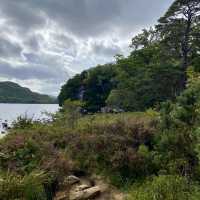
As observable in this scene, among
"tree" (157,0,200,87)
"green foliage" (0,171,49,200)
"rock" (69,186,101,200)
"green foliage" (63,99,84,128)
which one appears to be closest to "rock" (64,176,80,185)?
"rock" (69,186,101,200)

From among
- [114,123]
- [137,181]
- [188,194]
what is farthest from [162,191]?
[114,123]

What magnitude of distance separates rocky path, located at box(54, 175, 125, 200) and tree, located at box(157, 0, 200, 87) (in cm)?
1259

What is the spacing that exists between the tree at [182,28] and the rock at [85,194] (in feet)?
42.9

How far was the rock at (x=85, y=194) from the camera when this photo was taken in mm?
6562

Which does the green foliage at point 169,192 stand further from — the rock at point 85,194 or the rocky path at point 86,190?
the rock at point 85,194

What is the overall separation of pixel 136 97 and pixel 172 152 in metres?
12.8

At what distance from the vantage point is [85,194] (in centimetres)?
661

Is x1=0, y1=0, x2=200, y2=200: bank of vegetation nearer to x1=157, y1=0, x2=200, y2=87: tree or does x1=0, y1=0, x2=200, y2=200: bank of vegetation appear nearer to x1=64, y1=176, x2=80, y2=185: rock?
x1=64, y1=176, x2=80, y2=185: rock

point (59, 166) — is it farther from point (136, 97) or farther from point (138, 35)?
point (138, 35)

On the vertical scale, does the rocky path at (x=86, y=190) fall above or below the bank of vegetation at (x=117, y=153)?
below

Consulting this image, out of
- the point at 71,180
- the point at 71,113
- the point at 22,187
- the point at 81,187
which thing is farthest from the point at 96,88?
the point at 22,187

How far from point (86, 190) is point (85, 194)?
0.49 feet

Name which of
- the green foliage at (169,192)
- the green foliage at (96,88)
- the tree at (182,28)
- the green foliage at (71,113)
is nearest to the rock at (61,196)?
the green foliage at (169,192)

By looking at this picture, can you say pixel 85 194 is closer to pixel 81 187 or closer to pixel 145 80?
pixel 81 187
